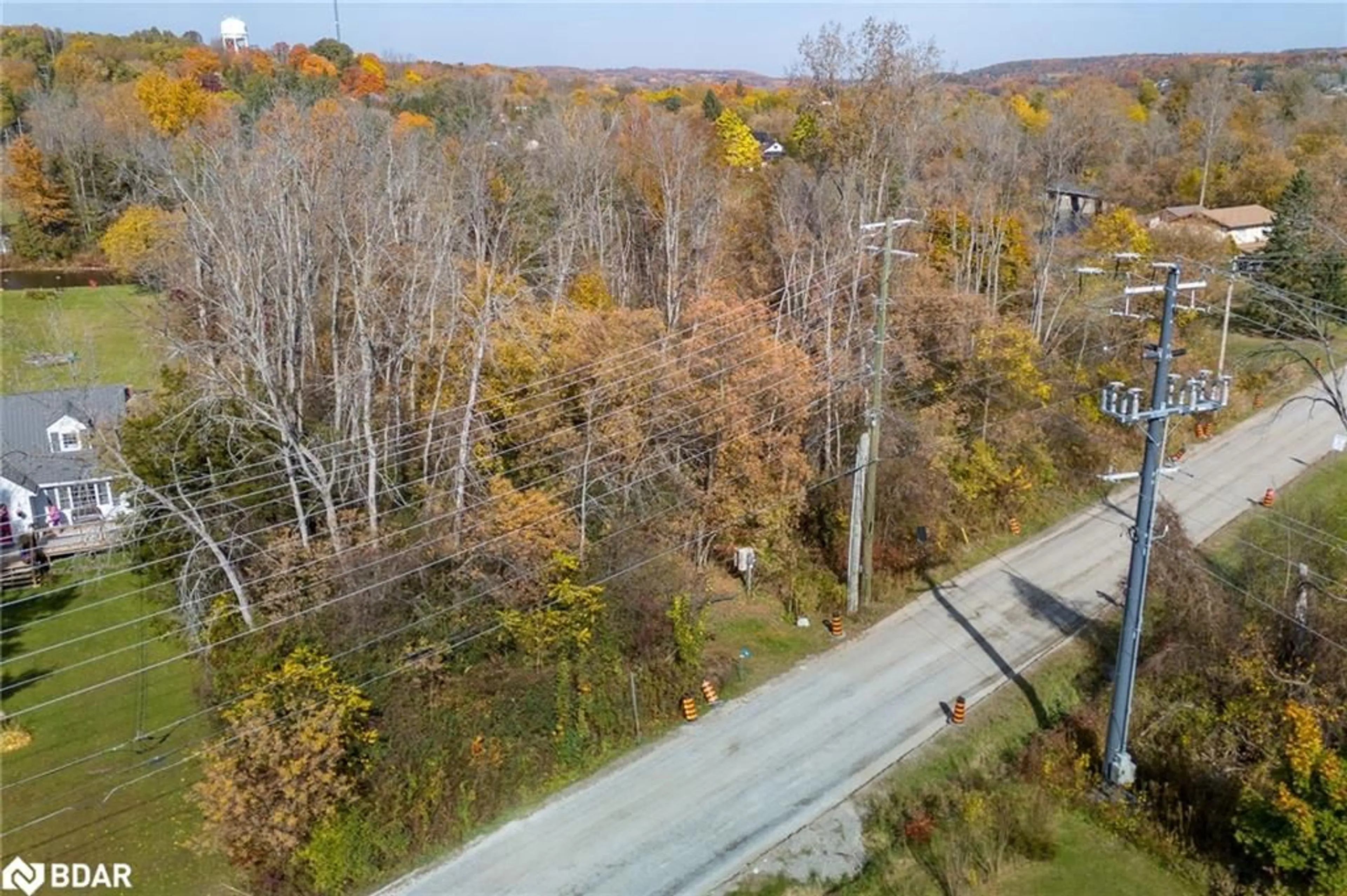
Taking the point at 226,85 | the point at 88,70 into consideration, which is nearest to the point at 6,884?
the point at 226,85

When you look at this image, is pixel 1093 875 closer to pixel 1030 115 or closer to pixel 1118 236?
pixel 1118 236

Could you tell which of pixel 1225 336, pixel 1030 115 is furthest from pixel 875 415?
pixel 1030 115

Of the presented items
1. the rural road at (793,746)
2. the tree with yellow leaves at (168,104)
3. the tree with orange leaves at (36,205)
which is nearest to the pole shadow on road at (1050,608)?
→ the rural road at (793,746)

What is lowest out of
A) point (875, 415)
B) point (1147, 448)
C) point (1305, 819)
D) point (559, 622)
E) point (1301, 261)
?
point (1305, 819)

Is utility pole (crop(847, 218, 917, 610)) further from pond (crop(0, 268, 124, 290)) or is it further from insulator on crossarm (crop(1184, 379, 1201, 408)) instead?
pond (crop(0, 268, 124, 290))

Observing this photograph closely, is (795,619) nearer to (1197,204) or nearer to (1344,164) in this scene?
(1344,164)

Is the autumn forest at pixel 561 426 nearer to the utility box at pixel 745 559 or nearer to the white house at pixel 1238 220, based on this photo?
the utility box at pixel 745 559
